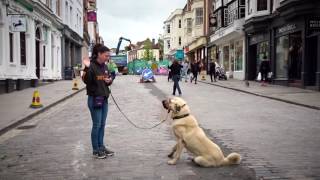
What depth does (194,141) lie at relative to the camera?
6113 millimetres

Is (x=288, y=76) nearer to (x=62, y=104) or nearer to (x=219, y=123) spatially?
(x=62, y=104)

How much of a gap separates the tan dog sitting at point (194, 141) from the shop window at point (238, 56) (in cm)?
3227

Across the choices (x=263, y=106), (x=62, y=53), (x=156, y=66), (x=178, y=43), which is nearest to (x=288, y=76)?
(x=263, y=106)

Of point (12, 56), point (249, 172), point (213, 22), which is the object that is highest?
point (213, 22)

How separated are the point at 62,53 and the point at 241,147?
105 feet

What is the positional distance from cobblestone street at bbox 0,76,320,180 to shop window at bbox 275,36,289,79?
13.9m

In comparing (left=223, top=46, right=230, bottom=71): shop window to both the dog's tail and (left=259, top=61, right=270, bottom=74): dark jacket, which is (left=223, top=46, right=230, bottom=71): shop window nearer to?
(left=259, top=61, right=270, bottom=74): dark jacket

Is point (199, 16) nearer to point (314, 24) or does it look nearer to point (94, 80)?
point (314, 24)

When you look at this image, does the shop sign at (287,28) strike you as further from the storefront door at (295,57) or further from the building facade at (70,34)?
the building facade at (70,34)

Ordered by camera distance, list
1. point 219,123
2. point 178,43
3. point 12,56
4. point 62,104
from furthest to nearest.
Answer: point 178,43 < point 12,56 < point 62,104 < point 219,123

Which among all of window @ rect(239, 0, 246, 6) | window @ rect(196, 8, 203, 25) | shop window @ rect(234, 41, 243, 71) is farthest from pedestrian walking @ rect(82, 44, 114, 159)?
window @ rect(196, 8, 203, 25)

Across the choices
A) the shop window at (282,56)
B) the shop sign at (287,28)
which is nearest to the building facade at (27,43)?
the shop sign at (287,28)

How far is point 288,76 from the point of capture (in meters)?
26.5

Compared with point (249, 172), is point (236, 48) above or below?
above
